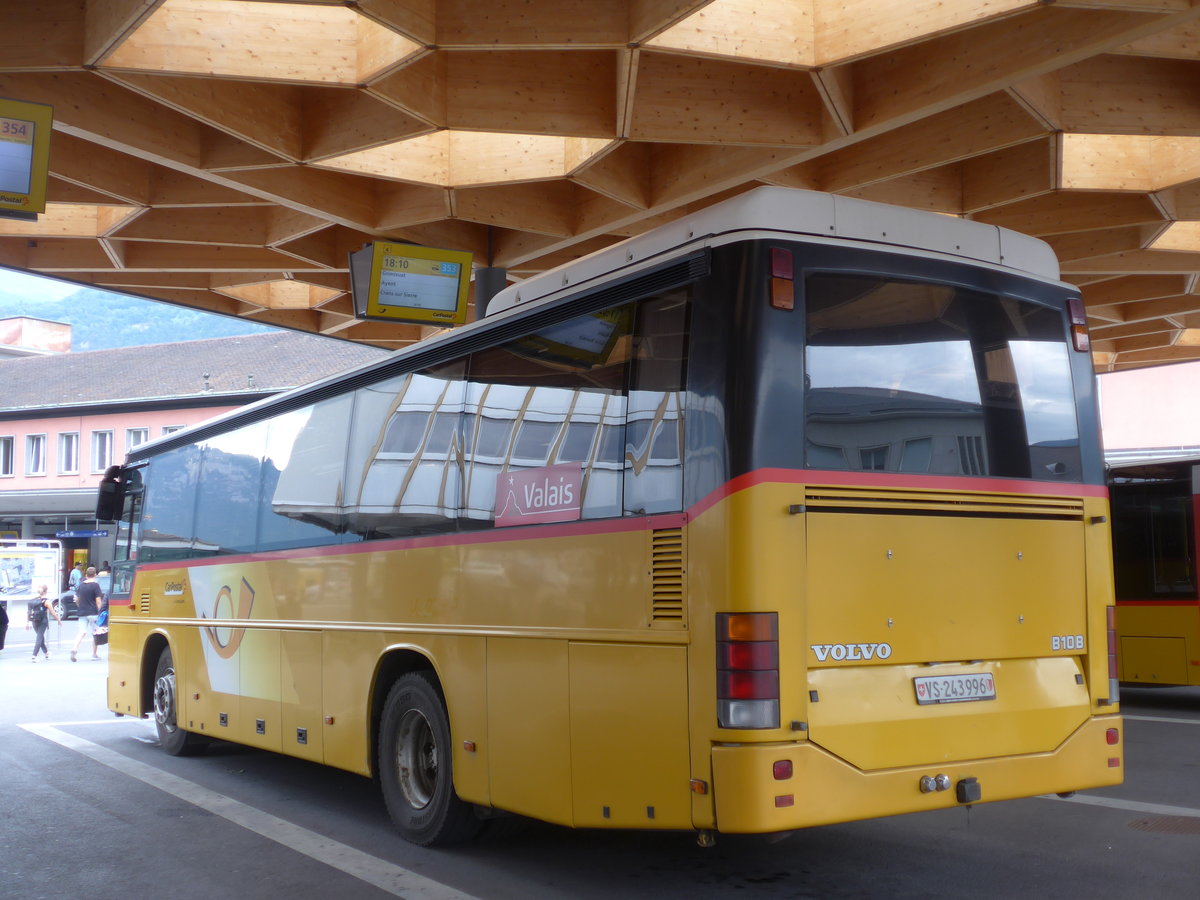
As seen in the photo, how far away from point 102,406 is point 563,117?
5008 centimetres

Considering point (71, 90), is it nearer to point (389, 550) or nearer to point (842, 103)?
point (389, 550)

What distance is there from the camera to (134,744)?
42.5 feet

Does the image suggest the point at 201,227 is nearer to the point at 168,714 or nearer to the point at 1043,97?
the point at 168,714

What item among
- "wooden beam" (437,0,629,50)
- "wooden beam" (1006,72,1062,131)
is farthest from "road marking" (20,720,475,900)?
"wooden beam" (1006,72,1062,131)

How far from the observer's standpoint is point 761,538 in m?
5.43

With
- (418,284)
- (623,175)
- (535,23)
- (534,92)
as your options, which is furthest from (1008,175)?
(418,284)

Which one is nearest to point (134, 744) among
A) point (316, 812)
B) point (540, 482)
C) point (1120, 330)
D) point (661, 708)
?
point (316, 812)

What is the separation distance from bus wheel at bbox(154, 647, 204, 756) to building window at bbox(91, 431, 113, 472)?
46.8 m

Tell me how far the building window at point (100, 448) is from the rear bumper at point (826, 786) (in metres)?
55.3

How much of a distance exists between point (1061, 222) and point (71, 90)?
1071 centimetres

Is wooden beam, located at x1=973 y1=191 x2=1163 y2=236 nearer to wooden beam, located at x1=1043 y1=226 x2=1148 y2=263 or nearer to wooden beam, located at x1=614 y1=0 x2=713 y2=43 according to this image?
wooden beam, located at x1=1043 y1=226 x2=1148 y2=263

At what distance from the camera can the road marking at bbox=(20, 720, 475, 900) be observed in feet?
21.5

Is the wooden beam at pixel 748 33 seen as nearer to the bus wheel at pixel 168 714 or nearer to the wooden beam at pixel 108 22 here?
the wooden beam at pixel 108 22

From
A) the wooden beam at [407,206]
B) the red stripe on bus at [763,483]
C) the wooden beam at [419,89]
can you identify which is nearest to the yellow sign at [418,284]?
the wooden beam at [407,206]
